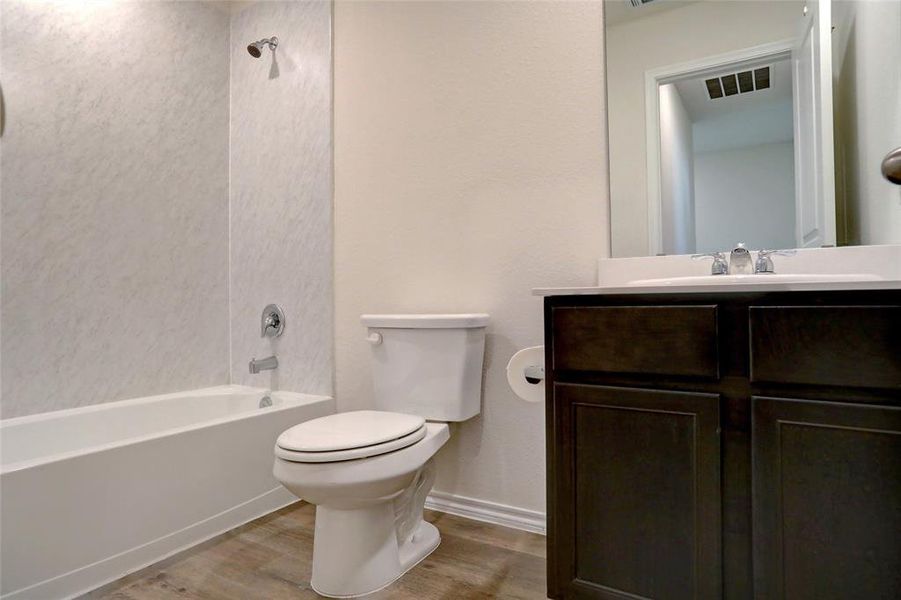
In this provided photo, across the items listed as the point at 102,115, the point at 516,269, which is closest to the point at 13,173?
the point at 102,115

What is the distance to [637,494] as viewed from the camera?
1.08 metres

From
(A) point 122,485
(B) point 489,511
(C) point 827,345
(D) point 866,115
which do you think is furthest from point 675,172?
(A) point 122,485

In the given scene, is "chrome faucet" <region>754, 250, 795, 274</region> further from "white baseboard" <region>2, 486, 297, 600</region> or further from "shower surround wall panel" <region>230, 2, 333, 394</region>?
"white baseboard" <region>2, 486, 297, 600</region>

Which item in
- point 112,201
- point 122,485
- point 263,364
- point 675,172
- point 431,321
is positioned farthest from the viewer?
point 263,364

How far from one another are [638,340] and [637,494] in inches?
13.2

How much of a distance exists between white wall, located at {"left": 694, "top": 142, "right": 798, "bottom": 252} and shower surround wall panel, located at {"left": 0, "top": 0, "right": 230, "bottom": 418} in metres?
1.81

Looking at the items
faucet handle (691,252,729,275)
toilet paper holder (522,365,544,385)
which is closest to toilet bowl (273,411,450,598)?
toilet paper holder (522,365,544,385)

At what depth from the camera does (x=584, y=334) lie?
1.16m

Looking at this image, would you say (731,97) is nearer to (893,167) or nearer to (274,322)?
(893,167)

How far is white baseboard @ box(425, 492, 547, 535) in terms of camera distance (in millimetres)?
1800

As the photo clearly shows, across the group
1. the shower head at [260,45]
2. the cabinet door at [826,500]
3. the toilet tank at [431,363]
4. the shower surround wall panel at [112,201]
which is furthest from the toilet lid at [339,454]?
the shower head at [260,45]

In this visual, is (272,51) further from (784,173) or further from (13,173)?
(784,173)

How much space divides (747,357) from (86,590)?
1857 mm

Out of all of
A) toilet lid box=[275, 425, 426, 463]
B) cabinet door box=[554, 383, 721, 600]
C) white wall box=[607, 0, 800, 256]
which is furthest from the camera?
white wall box=[607, 0, 800, 256]
